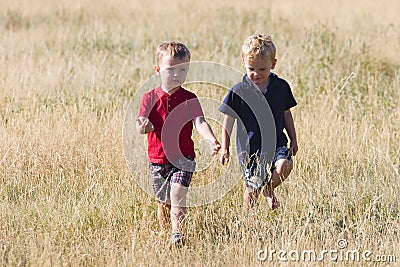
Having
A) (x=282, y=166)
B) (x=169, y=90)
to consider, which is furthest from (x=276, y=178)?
(x=169, y=90)

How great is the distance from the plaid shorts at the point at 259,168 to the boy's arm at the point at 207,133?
1.66ft

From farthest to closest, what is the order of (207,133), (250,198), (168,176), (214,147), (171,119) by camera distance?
(250,198) < (168,176) < (171,119) < (207,133) < (214,147)

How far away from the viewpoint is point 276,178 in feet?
16.0

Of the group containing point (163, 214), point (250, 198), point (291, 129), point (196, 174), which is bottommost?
point (163, 214)

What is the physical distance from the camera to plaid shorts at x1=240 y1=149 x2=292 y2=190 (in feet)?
16.0

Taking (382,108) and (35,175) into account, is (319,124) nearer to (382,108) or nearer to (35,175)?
(382,108)

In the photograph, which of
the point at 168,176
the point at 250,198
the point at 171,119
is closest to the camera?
the point at 171,119

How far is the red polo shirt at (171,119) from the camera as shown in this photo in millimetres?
4655

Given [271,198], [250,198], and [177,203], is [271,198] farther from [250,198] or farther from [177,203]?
[177,203]

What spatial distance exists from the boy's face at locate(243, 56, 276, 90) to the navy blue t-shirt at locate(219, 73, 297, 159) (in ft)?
0.22

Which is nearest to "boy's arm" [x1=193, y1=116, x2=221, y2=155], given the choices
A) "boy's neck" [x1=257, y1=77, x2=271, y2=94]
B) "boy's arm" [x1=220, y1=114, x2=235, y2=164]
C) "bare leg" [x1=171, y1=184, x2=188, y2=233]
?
"boy's arm" [x1=220, y1=114, x2=235, y2=164]

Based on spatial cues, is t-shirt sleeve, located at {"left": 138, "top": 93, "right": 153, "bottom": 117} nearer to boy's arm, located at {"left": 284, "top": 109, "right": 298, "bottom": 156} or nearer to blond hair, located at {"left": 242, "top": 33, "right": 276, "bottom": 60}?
blond hair, located at {"left": 242, "top": 33, "right": 276, "bottom": 60}

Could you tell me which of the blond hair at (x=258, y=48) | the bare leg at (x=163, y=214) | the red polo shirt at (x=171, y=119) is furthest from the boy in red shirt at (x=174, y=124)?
the blond hair at (x=258, y=48)

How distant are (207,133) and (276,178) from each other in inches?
28.4
